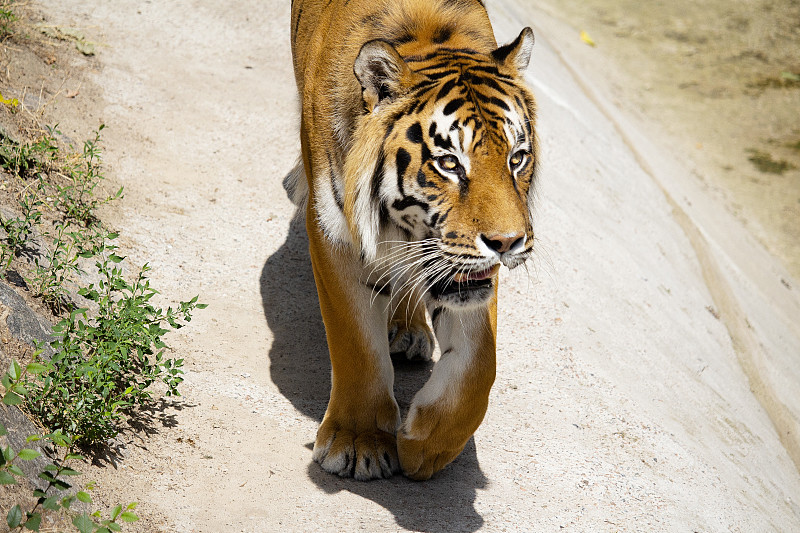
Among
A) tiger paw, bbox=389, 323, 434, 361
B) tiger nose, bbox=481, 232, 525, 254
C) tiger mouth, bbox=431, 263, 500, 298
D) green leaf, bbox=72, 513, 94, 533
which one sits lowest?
tiger paw, bbox=389, 323, 434, 361

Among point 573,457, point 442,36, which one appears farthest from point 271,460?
point 442,36

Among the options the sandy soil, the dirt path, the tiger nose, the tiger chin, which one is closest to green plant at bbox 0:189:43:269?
the dirt path

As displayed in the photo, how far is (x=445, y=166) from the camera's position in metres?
2.78

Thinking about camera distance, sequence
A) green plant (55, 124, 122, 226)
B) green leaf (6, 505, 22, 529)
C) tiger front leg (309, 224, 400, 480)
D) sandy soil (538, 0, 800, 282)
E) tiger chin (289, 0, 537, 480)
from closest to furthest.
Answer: green leaf (6, 505, 22, 529) < tiger chin (289, 0, 537, 480) < tiger front leg (309, 224, 400, 480) < green plant (55, 124, 122, 226) < sandy soil (538, 0, 800, 282)

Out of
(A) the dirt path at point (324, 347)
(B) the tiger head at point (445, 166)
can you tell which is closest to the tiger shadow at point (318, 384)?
(A) the dirt path at point (324, 347)

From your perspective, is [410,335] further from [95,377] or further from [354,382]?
[95,377]

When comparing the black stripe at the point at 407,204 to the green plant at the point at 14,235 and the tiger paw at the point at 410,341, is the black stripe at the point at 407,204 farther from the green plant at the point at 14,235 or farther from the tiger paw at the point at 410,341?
the green plant at the point at 14,235

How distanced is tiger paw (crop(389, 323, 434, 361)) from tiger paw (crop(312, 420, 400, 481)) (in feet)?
2.84

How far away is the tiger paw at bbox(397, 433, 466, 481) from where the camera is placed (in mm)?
3109

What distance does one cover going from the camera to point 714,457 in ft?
14.0

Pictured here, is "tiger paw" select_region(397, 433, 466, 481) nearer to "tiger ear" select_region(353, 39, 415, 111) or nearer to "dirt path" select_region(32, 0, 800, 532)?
"dirt path" select_region(32, 0, 800, 532)

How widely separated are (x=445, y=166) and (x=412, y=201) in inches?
7.1

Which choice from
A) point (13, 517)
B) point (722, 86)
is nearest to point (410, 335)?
point (13, 517)

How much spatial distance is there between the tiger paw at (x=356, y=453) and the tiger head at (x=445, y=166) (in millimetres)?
711
